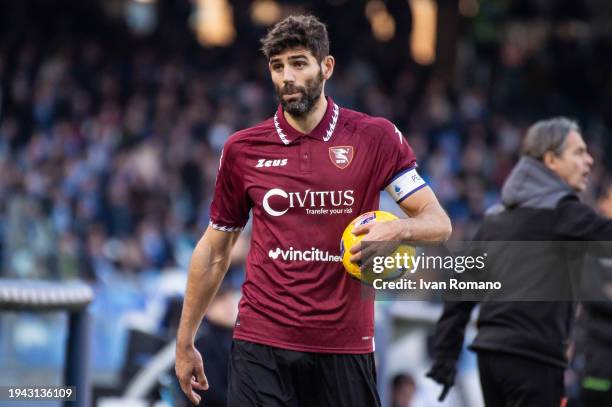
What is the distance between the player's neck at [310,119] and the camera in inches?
211

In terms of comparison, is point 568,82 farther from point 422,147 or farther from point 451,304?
point 451,304

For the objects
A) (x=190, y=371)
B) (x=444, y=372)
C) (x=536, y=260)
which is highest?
(x=536, y=260)

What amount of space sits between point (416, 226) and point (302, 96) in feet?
Result: 2.45

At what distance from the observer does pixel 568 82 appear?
2339cm

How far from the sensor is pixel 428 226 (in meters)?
5.07

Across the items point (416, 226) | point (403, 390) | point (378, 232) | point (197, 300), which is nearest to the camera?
point (378, 232)

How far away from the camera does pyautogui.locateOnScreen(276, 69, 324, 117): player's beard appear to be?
526cm

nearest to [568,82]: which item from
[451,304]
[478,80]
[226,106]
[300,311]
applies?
[478,80]

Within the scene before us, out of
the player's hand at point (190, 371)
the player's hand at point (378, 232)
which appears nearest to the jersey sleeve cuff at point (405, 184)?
the player's hand at point (378, 232)

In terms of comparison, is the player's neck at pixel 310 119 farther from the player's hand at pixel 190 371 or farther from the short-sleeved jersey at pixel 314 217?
the player's hand at pixel 190 371

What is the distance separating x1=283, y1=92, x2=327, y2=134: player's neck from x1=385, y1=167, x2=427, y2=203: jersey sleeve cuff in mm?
420

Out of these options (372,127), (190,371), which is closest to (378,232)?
(372,127)

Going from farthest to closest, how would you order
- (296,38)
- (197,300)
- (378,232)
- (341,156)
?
(197,300)
(341,156)
(296,38)
(378,232)

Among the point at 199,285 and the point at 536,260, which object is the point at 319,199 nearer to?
the point at 199,285
